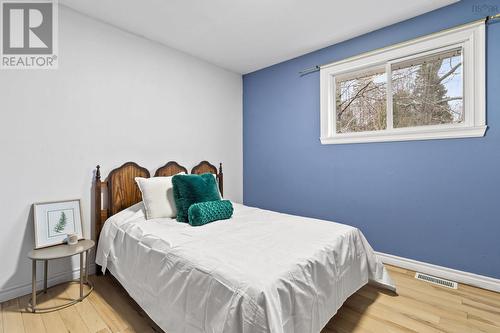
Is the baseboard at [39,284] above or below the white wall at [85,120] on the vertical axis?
below

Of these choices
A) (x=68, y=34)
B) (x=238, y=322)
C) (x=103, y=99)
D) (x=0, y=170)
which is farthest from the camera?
(x=103, y=99)

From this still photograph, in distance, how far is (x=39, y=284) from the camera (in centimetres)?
208

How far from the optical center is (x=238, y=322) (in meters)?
1.11

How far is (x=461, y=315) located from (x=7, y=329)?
10.5ft

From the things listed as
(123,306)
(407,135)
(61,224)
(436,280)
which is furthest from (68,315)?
(407,135)

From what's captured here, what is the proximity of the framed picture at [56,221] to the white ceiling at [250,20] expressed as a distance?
6.13 feet

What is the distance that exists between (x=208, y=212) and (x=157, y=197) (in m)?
0.61

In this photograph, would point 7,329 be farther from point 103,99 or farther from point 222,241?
point 103,99

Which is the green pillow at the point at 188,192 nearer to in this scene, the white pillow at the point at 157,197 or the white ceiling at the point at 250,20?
the white pillow at the point at 157,197

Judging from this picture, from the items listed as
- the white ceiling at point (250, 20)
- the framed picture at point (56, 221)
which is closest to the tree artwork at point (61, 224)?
the framed picture at point (56, 221)

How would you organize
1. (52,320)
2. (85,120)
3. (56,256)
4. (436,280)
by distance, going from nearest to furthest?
(52,320) → (56,256) → (436,280) → (85,120)

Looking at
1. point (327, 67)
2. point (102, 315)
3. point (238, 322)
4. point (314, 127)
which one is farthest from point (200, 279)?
point (327, 67)

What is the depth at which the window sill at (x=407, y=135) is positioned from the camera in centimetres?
216

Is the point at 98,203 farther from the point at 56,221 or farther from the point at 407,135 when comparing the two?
the point at 407,135
